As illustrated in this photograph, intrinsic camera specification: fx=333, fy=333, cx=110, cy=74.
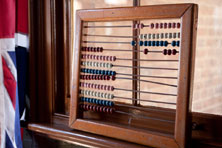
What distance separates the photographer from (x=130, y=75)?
1268 millimetres

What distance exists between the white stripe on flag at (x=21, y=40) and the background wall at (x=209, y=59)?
0.84 meters

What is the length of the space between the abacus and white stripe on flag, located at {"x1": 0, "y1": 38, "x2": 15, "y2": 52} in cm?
34

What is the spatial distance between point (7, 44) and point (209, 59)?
0.89 meters

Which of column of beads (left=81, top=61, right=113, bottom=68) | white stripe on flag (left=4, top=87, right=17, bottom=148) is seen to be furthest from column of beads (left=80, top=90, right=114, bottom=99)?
white stripe on flag (left=4, top=87, right=17, bottom=148)

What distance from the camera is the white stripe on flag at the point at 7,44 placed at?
151 cm

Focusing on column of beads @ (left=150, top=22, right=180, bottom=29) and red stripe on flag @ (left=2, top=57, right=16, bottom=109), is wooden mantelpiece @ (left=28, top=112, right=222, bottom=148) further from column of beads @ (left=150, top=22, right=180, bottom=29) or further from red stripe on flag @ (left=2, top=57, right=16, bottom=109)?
column of beads @ (left=150, top=22, right=180, bottom=29)

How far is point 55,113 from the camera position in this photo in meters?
1.61

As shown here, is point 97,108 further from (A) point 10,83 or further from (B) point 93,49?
(A) point 10,83

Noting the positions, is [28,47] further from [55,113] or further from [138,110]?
[138,110]

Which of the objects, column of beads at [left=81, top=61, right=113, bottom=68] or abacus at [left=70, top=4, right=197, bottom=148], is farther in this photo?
column of beads at [left=81, top=61, right=113, bottom=68]

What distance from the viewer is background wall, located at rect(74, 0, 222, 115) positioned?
1120mm

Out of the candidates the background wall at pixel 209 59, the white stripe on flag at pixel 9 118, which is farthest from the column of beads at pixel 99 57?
the white stripe on flag at pixel 9 118

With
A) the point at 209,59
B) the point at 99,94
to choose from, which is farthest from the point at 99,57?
the point at 209,59

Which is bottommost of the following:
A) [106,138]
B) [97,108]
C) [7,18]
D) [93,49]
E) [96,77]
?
[106,138]
